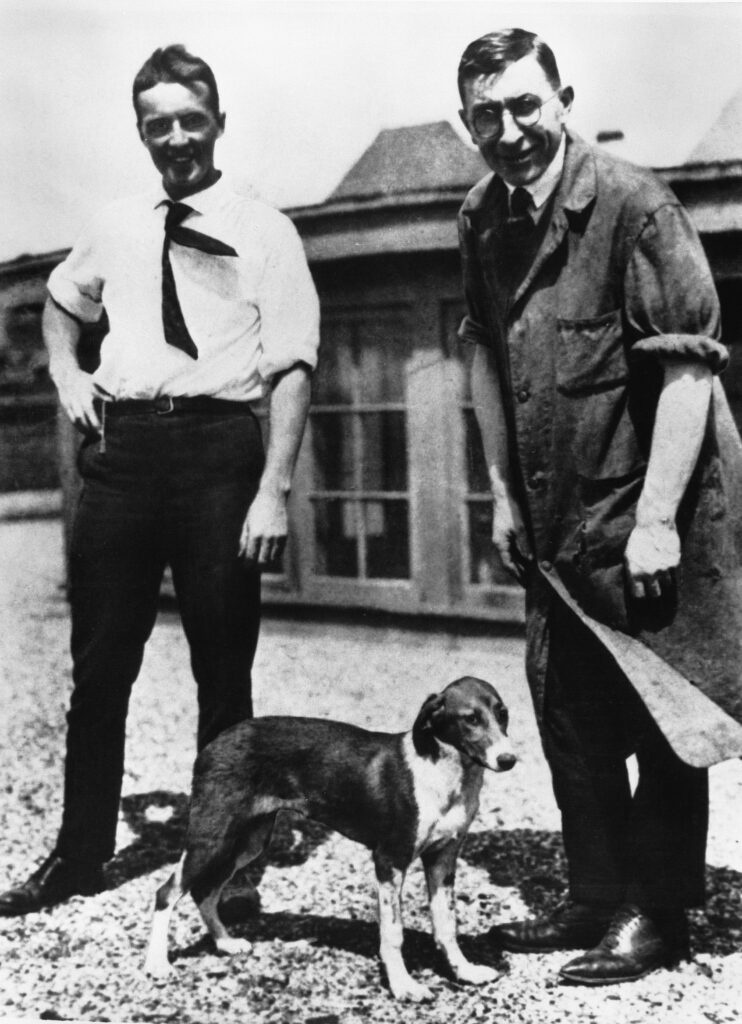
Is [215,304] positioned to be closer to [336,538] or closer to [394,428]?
[394,428]

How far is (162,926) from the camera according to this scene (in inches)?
118

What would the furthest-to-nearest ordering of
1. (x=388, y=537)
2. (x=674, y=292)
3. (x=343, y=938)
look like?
(x=388, y=537) → (x=343, y=938) → (x=674, y=292)

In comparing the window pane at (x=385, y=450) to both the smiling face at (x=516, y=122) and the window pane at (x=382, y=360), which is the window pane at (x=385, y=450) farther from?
the smiling face at (x=516, y=122)

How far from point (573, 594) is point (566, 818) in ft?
2.11

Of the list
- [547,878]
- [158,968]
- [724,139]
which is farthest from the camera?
Result: [724,139]

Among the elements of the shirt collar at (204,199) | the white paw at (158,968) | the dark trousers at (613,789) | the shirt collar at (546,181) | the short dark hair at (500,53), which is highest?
the short dark hair at (500,53)

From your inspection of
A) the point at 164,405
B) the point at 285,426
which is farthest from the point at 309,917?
the point at 164,405

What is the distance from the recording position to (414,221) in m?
5.95

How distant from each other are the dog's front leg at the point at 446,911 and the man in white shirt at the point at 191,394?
0.74 m

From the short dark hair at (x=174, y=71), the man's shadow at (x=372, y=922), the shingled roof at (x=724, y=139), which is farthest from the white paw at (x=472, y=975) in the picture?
the shingled roof at (x=724, y=139)

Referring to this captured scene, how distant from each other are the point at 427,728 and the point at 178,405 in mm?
1150

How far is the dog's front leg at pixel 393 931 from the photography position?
111 inches

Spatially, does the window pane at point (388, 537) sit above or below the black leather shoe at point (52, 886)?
above

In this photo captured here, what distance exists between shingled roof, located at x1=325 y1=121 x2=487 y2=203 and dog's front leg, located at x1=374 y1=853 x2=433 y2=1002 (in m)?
2.44
